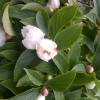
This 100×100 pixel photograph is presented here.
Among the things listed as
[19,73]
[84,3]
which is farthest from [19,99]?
[84,3]

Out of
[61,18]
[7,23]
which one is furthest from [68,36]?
[7,23]

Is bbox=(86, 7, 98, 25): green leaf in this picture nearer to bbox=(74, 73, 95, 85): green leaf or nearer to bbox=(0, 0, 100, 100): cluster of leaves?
bbox=(0, 0, 100, 100): cluster of leaves

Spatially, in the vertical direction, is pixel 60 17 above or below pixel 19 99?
above

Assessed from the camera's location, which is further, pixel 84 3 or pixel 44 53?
pixel 84 3

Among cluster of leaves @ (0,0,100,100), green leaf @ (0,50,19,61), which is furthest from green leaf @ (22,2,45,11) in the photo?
green leaf @ (0,50,19,61)

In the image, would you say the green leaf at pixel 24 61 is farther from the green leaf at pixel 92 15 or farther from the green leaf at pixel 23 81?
the green leaf at pixel 92 15

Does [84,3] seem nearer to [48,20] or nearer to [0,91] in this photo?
[48,20]

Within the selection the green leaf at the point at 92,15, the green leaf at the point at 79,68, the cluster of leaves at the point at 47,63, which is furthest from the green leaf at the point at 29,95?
the green leaf at the point at 92,15
